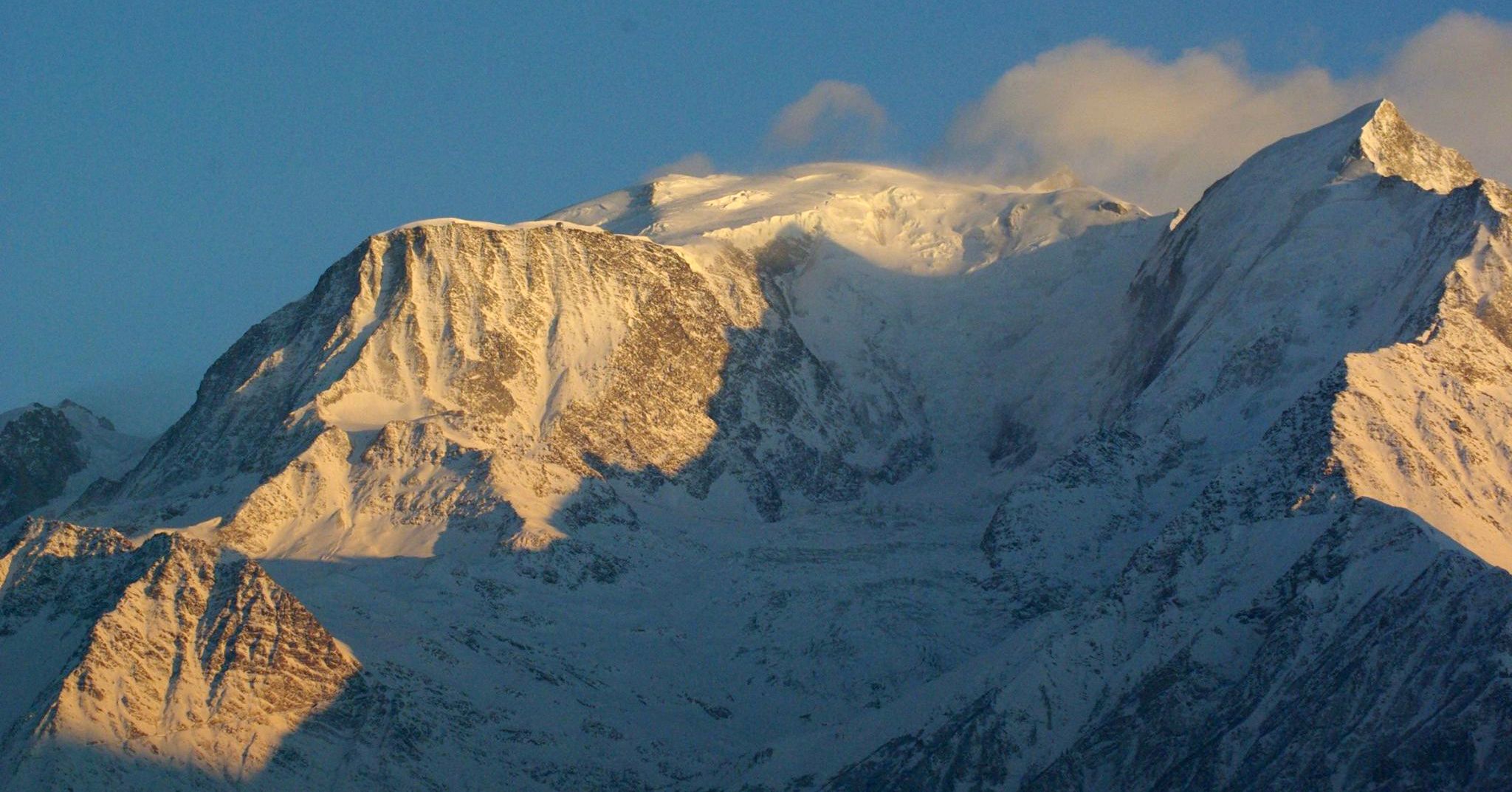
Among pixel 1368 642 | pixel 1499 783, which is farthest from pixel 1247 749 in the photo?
pixel 1499 783

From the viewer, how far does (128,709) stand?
167 m

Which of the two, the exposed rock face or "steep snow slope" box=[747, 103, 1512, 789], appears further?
the exposed rock face

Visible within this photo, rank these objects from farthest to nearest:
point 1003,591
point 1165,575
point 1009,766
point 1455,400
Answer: point 1003,591, point 1455,400, point 1165,575, point 1009,766

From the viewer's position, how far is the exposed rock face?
16412cm

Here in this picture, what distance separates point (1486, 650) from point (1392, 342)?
55841 mm

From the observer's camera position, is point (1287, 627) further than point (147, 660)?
No

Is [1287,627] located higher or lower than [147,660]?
higher

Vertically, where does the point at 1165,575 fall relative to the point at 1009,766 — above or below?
above

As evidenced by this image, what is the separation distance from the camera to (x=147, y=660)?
17025 centimetres

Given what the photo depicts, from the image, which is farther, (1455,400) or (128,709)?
(1455,400)

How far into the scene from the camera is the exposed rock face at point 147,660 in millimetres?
164125

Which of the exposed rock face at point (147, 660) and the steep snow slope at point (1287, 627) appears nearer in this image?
the steep snow slope at point (1287, 627)

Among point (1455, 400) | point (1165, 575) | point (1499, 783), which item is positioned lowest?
point (1499, 783)

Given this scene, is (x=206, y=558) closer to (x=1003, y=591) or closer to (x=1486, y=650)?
(x=1003, y=591)
